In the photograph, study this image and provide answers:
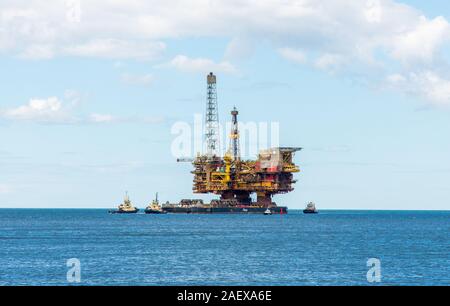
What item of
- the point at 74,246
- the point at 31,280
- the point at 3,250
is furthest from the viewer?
the point at 74,246

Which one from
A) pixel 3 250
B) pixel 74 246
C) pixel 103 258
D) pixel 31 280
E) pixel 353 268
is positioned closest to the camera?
pixel 31 280

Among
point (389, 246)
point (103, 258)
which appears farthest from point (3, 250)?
point (389, 246)

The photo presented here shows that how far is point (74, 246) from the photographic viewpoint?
116 metres

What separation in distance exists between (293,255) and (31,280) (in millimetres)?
39052
